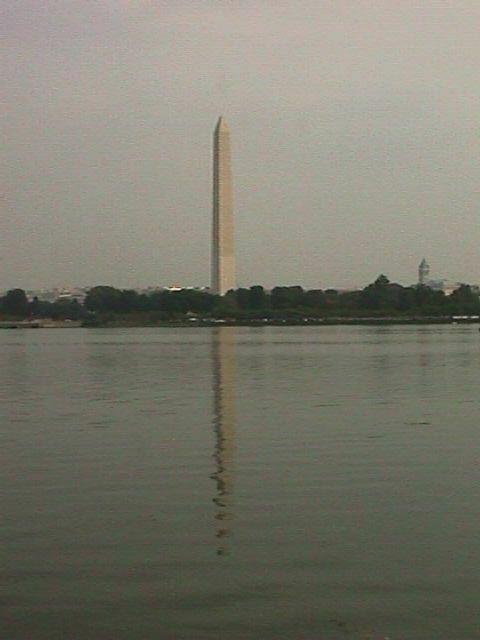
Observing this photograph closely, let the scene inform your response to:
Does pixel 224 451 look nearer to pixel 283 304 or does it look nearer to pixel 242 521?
pixel 242 521

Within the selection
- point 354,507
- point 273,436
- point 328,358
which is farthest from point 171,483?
point 328,358

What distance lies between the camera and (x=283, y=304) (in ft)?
479

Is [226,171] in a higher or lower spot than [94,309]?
higher

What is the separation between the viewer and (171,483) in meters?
13.7

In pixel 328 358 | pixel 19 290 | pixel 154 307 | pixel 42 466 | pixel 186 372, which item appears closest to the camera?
pixel 42 466

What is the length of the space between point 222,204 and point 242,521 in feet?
312

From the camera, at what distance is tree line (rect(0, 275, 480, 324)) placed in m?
138

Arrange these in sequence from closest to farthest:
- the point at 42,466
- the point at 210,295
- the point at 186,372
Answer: the point at 42,466, the point at 186,372, the point at 210,295

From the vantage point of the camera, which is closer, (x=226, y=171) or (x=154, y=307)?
(x=226, y=171)

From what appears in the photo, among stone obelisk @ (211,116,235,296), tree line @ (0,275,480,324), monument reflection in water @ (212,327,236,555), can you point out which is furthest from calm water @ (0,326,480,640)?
tree line @ (0,275,480,324)

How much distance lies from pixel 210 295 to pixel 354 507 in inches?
4802

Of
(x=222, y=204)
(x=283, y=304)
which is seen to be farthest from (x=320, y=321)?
(x=222, y=204)

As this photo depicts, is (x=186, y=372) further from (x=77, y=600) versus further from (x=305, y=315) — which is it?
(x=305, y=315)

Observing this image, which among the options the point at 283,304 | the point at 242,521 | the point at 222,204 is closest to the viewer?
the point at 242,521
